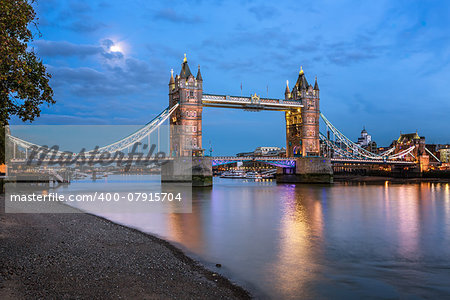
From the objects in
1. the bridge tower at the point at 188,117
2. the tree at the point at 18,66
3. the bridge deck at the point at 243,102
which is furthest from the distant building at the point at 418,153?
the tree at the point at 18,66

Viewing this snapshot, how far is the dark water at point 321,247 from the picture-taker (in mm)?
8883

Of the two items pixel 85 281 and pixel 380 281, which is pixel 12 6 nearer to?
pixel 85 281

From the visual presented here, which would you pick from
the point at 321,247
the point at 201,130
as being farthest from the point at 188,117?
the point at 321,247

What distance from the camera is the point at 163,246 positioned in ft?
38.8

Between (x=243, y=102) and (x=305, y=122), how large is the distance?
1154 centimetres

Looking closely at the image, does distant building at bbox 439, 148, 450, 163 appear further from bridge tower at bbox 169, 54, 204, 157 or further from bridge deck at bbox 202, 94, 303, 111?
bridge tower at bbox 169, 54, 204, 157

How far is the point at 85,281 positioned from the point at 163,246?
4.52 m

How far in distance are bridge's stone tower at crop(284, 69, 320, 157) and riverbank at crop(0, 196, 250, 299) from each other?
146 feet

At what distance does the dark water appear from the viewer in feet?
29.1

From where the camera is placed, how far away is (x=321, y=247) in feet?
43.1

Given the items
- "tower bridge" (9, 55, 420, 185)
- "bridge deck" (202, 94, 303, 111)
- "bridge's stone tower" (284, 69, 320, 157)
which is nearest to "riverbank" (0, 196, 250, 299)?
"tower bridge" (9, 55, 420, 185)

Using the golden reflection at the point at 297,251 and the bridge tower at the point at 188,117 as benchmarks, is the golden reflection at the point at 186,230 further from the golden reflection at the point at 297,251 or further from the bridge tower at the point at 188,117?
the bridge tower at the point at 188,117

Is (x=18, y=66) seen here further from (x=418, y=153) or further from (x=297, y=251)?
(x=418, y=153)

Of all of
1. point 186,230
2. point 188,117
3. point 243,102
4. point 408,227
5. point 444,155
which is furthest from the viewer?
point 444,155
